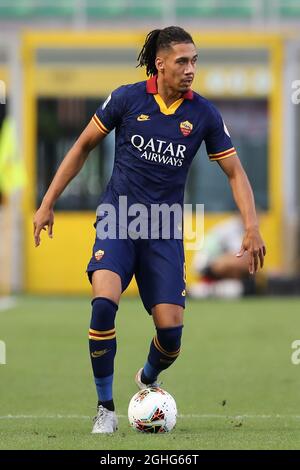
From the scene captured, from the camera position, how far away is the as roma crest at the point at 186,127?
8453 millimetres

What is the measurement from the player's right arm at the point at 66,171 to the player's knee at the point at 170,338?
94 centimetres

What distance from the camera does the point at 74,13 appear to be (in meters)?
29.8

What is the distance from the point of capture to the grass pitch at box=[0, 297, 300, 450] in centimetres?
789

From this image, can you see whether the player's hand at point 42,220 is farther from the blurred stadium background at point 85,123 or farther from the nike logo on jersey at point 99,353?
the blurred stadium background at point 85,123

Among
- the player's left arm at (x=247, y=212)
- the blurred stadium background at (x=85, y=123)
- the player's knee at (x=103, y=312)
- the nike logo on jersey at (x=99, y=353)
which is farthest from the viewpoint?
the blurred stadium background at (x=85, y=123)

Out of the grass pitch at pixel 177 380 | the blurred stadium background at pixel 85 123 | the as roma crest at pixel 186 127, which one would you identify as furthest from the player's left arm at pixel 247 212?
the blurred stadium background at pixel 85 123

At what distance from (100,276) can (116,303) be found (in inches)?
8.3

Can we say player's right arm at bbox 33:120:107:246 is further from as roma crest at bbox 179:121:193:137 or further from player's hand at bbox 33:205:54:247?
as roma crest at bbox 179:121:193:137

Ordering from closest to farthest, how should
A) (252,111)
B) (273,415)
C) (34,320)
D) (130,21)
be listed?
(273,415) → (34,320) → (252,111) → (130,21)

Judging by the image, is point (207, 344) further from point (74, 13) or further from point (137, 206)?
point (74, 13)

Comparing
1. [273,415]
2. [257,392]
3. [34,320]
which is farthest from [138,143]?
[34,320]

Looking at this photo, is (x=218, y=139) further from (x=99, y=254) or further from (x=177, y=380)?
(x=177, y=380)

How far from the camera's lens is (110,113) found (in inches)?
332

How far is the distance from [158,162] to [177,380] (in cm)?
369
